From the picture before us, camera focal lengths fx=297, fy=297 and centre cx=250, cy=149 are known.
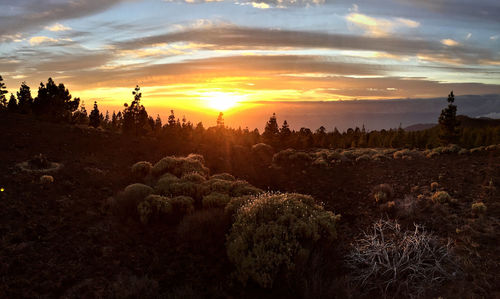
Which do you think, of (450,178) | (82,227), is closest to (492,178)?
(450,178)

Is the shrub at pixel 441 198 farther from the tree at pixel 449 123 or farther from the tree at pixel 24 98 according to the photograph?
the tree at pixel 24 98

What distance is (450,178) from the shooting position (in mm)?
17016

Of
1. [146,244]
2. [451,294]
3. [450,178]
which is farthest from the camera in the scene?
[450,178]

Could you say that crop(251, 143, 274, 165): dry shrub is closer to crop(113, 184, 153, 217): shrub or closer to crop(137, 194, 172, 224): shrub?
crop(113, 184, 153, 217): shrub

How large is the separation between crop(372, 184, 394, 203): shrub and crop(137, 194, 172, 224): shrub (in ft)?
32.1

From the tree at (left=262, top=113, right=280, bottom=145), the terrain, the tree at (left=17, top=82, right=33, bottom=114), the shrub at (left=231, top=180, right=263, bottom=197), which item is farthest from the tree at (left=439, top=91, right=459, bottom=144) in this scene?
the tree at (left=17, top=82, right=33, bottom=114)

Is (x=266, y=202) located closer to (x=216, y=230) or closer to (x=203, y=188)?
(x=216, y=230)

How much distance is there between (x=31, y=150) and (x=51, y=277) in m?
16.9

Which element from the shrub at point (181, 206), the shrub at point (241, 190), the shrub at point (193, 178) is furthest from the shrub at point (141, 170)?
the shrub at point (181, 206)

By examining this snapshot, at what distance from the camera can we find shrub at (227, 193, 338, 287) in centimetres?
740

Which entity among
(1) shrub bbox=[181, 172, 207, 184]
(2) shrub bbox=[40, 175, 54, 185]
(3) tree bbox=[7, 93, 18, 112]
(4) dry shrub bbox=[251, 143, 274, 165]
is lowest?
(4) dry shrub bbox=[251, 143, 274, 165]

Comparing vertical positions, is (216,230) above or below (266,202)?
below

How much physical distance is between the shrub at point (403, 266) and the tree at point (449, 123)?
52180mm

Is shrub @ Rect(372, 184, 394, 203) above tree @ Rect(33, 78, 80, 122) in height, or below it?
below
